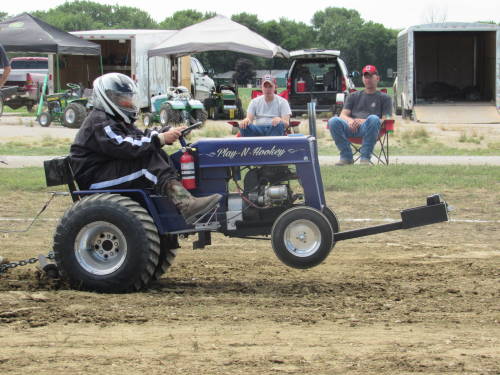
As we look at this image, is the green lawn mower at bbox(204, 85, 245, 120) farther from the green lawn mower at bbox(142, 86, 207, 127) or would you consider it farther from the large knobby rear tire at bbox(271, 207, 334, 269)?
the large knobby rear tire at bbox(271, 207, 334, 269)

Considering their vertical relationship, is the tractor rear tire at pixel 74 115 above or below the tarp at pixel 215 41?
below

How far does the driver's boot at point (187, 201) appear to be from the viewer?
6.51 meters

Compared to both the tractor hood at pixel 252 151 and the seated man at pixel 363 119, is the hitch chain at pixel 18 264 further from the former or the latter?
the seated man at pixel 363 119

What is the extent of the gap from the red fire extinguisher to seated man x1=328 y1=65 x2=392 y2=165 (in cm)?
714

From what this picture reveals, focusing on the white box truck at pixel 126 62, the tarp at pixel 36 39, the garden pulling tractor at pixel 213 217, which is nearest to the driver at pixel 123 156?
the garden pulling tractor at pixel 213 217

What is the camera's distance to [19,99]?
31.5 m

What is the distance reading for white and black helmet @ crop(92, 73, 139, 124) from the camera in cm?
653

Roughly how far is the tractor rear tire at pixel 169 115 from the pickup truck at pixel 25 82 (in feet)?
23.5

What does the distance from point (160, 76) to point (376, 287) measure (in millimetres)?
23457

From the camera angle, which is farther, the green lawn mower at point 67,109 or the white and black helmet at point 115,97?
the green lawn mower at point 67,109

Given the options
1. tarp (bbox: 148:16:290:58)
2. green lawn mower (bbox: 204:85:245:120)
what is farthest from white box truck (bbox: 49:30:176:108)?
green lawn mower (bbox: 204:85:245:120)

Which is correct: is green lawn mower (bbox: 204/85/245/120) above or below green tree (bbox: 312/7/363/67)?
below

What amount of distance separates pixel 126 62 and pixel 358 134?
16.8 m

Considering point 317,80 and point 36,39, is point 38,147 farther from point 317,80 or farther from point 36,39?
point 317,80
